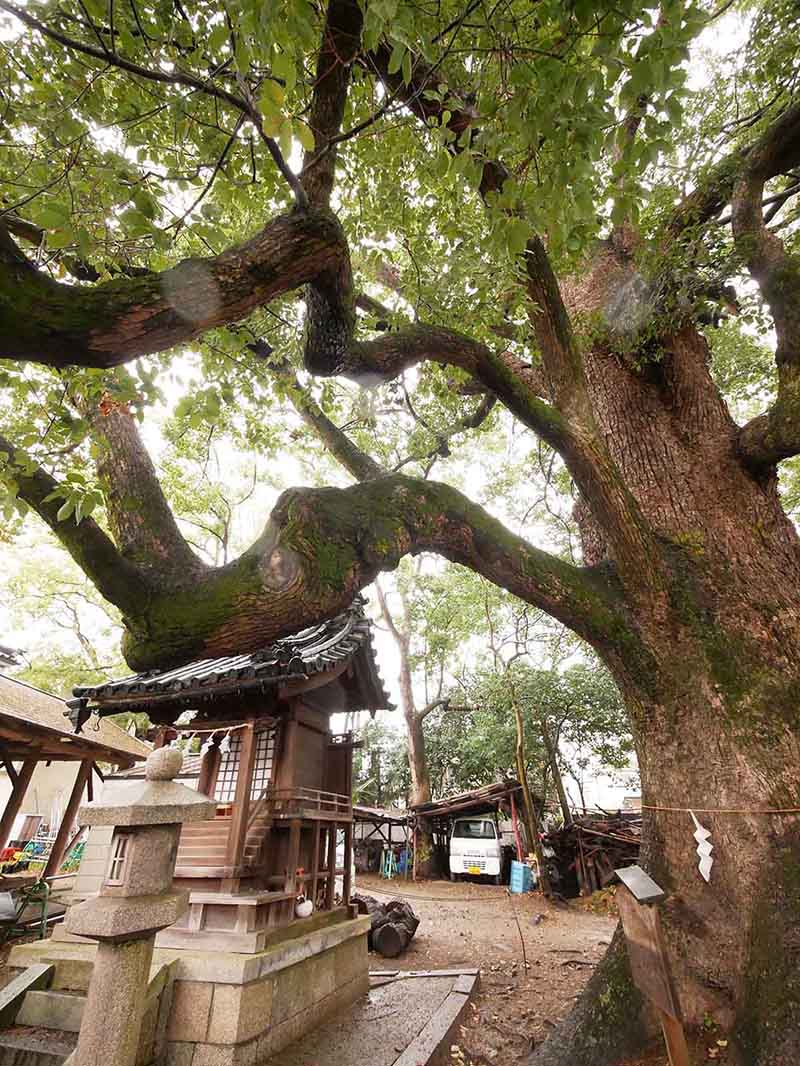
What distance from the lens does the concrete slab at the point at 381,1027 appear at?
196 inches

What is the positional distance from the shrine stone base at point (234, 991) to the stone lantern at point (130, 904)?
206cm

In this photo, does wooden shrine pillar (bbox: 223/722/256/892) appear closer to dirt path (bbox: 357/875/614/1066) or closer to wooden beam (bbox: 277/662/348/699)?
wooden beam (bbox: 277/662/348/699)

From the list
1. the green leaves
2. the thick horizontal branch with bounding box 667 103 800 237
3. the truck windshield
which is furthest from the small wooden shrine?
the truck windshield

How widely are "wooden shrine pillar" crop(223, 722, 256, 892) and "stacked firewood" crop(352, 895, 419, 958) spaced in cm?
389

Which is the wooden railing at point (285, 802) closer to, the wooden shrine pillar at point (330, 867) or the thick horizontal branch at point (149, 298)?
the wooden shrine pillar at point (330, 867)

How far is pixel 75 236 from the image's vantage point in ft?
8.83

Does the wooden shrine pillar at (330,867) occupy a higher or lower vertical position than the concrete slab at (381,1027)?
higher

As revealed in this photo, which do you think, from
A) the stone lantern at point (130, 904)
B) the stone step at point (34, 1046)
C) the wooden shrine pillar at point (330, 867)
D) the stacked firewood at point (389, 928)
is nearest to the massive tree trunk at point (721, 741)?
the stone lantern at point (130, 904)

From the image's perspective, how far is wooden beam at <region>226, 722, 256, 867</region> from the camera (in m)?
5.82

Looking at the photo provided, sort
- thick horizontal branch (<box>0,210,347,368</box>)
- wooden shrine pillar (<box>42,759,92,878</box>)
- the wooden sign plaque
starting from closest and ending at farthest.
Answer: thick horizontal branch (<box>0,210,347,368</box>) → the wooden sign plaque → wooden shrine pillar (<box>42,759,92,878</box>)

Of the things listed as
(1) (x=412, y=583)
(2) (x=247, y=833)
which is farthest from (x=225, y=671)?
Answer: (1) (x=412, y=583)

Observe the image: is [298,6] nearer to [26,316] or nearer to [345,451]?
[26,316]

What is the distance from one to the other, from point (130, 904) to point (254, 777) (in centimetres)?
391

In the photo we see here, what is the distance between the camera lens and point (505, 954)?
28.1 ft
